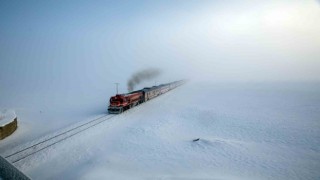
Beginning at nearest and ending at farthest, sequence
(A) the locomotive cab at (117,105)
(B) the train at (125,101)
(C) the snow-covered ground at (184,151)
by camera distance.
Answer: (C) the snow-covered ground at (184,151), (A) the locomotive cab at (117,105), (B) the train at (125,101)

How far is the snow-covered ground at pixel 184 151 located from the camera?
14.3 meters

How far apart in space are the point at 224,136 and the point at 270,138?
15.0ft

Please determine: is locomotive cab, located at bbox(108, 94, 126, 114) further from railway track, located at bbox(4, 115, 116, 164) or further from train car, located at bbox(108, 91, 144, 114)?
railway track, located at bbox(4, 115, 116, 164)

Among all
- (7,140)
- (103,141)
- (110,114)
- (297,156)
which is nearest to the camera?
(297,156)

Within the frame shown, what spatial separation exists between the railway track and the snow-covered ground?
0.67 metres

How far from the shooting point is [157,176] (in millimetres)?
13547

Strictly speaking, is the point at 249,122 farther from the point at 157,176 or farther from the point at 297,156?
the point at 157,176

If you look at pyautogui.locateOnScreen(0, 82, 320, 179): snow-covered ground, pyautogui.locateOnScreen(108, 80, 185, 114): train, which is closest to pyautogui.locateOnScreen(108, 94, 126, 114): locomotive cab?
pyautogui.locateOnScreen(108, 80, 185, 114): train

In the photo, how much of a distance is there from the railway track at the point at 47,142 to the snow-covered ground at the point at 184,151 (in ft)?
2.18

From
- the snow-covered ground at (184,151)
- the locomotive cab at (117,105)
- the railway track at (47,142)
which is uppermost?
the locomotive cab at (117,105)

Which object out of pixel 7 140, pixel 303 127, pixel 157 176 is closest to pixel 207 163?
pixel 157 176

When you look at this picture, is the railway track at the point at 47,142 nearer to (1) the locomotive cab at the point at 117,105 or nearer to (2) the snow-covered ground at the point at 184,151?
(2) the snow-covered ground at the point at 184,151

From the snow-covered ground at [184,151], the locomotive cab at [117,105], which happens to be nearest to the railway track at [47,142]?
the snow-covered ground at [184,151]

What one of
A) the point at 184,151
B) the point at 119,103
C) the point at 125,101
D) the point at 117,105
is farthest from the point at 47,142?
the point at 125,101
